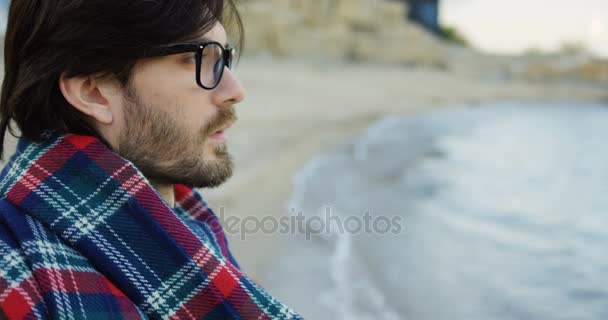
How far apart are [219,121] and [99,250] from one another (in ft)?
1.63

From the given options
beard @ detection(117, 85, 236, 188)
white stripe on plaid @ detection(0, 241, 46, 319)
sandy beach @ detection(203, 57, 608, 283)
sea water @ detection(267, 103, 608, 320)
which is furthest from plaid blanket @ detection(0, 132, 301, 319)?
sandy beach @ detection(203, 57, 608, 283)

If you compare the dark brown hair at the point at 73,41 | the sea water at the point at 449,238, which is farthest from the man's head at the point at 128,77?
the sea water at the point at 449,238

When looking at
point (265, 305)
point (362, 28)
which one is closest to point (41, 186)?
point (265, 305)

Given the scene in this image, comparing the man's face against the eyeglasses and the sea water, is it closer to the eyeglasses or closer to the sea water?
the eyeglasses

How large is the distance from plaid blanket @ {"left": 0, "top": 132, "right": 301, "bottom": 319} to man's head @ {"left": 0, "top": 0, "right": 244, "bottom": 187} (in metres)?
0.09

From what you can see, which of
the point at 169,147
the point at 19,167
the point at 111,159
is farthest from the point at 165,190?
the point at 19,167

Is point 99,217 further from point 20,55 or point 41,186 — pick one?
point 20,55

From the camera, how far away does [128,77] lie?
4.45 feet

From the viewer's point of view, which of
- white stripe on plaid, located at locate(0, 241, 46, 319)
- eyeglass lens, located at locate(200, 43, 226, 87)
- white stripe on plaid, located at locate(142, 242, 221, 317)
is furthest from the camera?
eyeglass lens, located at locate(200, 43, 226, 87)

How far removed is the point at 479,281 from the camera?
4.61 meters

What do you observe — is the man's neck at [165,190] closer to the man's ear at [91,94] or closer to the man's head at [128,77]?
the man's head at [128,77]

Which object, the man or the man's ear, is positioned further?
the man's ear

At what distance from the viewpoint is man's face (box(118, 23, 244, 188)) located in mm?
1381

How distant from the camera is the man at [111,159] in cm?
112
